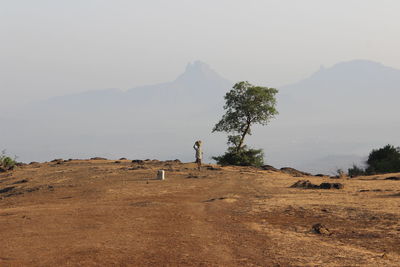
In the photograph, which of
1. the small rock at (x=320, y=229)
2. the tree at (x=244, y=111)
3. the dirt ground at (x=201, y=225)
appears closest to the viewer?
the dirt ground at (x=201, y=225)

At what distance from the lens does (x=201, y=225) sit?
14.6m

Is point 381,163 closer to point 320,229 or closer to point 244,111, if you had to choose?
point 244,111

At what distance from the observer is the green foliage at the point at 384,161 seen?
40.9 meters

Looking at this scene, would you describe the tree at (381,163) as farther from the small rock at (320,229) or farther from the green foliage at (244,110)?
the small rock at (320,229)

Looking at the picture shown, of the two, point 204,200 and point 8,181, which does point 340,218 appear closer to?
point 204,200

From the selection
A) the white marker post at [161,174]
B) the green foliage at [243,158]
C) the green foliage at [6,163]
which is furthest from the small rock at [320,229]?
the green foliage at [6,163]

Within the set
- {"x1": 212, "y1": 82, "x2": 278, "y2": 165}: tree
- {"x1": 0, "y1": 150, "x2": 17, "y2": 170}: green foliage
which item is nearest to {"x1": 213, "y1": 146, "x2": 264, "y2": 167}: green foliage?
{"x1": 212, "y1": 82, "x2": 278, "y2": 165}: tree

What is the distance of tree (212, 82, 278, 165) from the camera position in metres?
46.1

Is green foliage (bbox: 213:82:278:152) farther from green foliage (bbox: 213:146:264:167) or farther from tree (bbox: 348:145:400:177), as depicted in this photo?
tree (bbox: 348:145:400:177)

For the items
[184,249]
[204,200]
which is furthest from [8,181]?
[184,249]

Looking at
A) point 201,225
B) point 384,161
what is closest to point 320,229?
point 201,225

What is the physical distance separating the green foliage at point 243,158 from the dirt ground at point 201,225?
18.3 m

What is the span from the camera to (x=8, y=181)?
Answer: 33.0 metres

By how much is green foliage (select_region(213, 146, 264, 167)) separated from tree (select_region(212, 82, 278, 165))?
0.83ft
